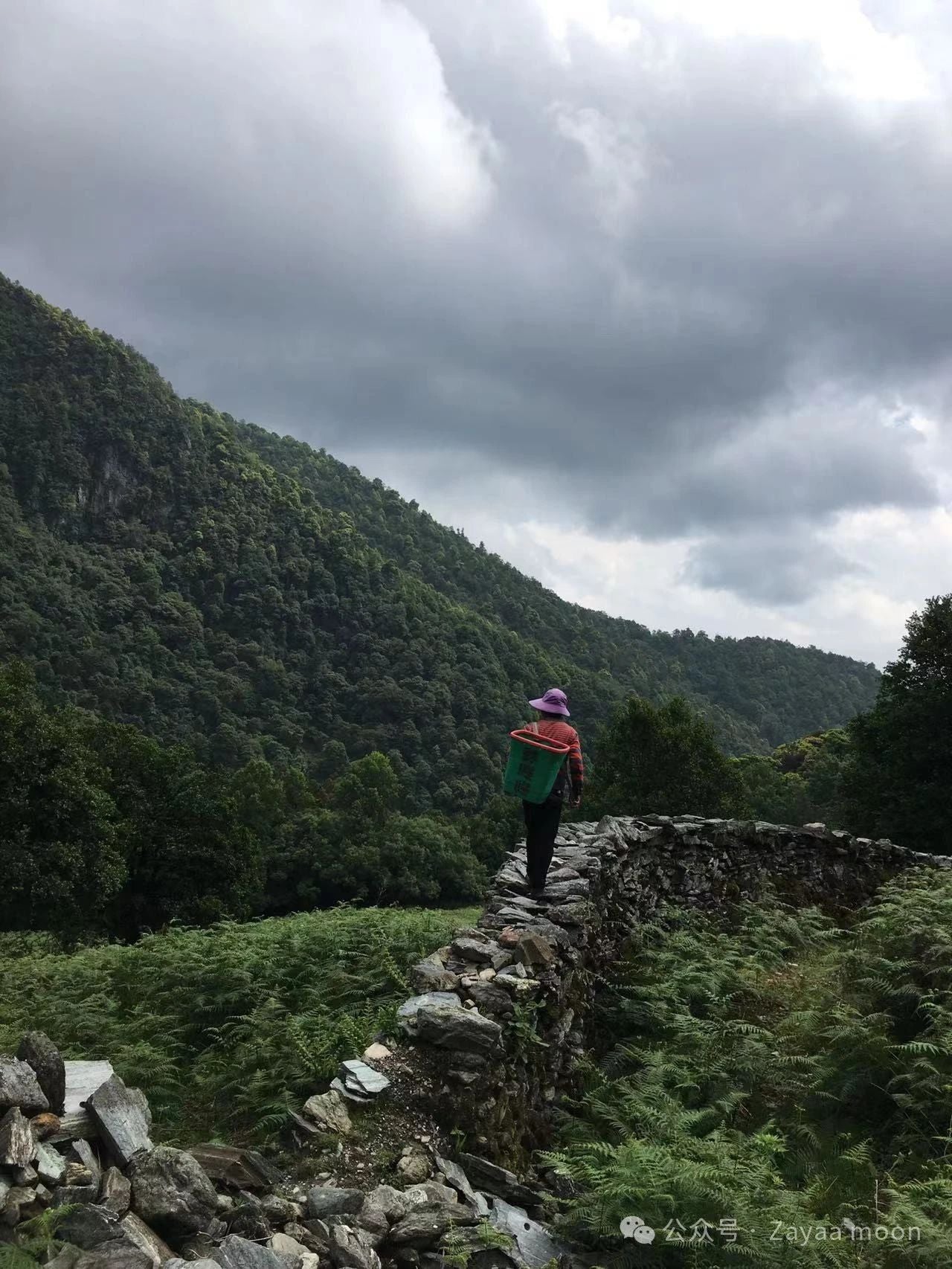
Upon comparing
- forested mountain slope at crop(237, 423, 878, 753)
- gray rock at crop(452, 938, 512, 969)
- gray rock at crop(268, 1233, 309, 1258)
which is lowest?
gray rock at crop(268, 1233, 309, 1258)

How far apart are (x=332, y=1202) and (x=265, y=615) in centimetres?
13062

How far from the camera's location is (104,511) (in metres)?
145

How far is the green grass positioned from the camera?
5.69m

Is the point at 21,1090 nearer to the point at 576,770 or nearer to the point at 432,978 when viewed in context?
the point at 432,978

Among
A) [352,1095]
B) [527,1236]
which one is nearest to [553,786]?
[352,1095]

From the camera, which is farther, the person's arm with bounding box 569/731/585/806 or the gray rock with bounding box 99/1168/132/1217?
the person's arm with bounding box 569/731/585/806

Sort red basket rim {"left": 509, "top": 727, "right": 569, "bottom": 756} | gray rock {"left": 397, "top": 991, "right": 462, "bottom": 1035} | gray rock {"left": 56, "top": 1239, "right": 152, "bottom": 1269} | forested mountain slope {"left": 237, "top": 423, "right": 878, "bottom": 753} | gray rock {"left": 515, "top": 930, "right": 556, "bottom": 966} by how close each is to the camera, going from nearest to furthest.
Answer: gray rock {"left": 56, "top": 1239, "right": 152, "bottom": 1269}
gray rock {"left": 397, "top": 991, "right": 462, "bottom": 1035}
gray rock {"left": 515, "top": 930, "right": 556, "bottom": 966}
red basket rim {"left": 509, "top": 727, "right": 569, "bottom": 756}
forested mountain slope {"left": 237, "top": 423, "right": 878, "bottom": 753}

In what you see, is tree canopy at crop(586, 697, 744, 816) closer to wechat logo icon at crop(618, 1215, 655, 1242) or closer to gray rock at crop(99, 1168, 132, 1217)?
wechat logo icon at crop(618, 1215, 655, 1242)

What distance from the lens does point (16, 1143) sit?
3799mm

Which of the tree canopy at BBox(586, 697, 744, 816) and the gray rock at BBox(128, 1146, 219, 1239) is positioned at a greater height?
the tree canopy at BBox(586, 697, 744, 816)

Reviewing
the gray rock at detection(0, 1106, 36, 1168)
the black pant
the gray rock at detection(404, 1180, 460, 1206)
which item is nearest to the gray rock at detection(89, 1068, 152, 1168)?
the gray rock at detection(0, 1106, 36, 1168)

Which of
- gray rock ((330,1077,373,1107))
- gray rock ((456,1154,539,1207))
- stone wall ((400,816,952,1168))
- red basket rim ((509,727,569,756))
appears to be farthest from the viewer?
red basket rim ((509,727,569,756))

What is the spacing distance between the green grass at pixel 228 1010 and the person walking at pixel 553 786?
1530 mm

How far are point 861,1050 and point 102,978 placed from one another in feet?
23.8
